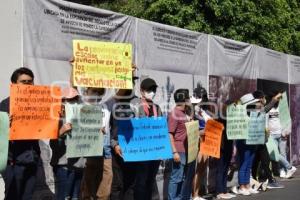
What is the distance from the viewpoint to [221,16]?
707 inches

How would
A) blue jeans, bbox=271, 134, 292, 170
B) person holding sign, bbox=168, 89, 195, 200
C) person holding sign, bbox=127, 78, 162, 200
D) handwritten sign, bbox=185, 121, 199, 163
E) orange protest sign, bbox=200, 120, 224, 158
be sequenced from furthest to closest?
blue jeans, bbox=271, 134, 292, 170
orange protest sign, bbox=200, 120, 224, 158
handwritten sign, bbox=185, 121, 199, 163
person holding sign, bbox=168, 89, 195, 200
person holding sign, bbox=127, 78, 162, 200

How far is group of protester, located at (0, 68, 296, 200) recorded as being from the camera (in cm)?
618

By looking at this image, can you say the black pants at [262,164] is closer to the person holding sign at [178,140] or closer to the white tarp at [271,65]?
the white tarp at [271,65]

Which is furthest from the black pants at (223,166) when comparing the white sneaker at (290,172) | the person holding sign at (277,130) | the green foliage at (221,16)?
the green foliage at (221,16)

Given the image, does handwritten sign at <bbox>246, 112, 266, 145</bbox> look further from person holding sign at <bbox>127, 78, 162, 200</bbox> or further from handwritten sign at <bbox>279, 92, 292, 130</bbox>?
person holding sign at <bbox>127, 78, 162, 200</bbox>

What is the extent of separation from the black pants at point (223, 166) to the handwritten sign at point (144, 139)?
2567mm

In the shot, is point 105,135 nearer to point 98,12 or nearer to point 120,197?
point 120,197

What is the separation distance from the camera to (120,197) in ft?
25.8

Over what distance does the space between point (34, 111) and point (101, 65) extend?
1.23 m

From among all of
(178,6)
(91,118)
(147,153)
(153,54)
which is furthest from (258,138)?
(178,6)

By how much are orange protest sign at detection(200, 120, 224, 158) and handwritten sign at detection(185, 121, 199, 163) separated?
46 cm

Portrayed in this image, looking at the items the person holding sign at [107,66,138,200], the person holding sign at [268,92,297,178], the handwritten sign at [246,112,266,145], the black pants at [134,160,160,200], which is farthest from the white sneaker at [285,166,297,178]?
the person holding sign at [107,66,138,200]

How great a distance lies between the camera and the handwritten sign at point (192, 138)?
29.6 ft

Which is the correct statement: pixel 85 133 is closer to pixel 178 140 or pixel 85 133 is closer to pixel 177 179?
pixel 178 140
